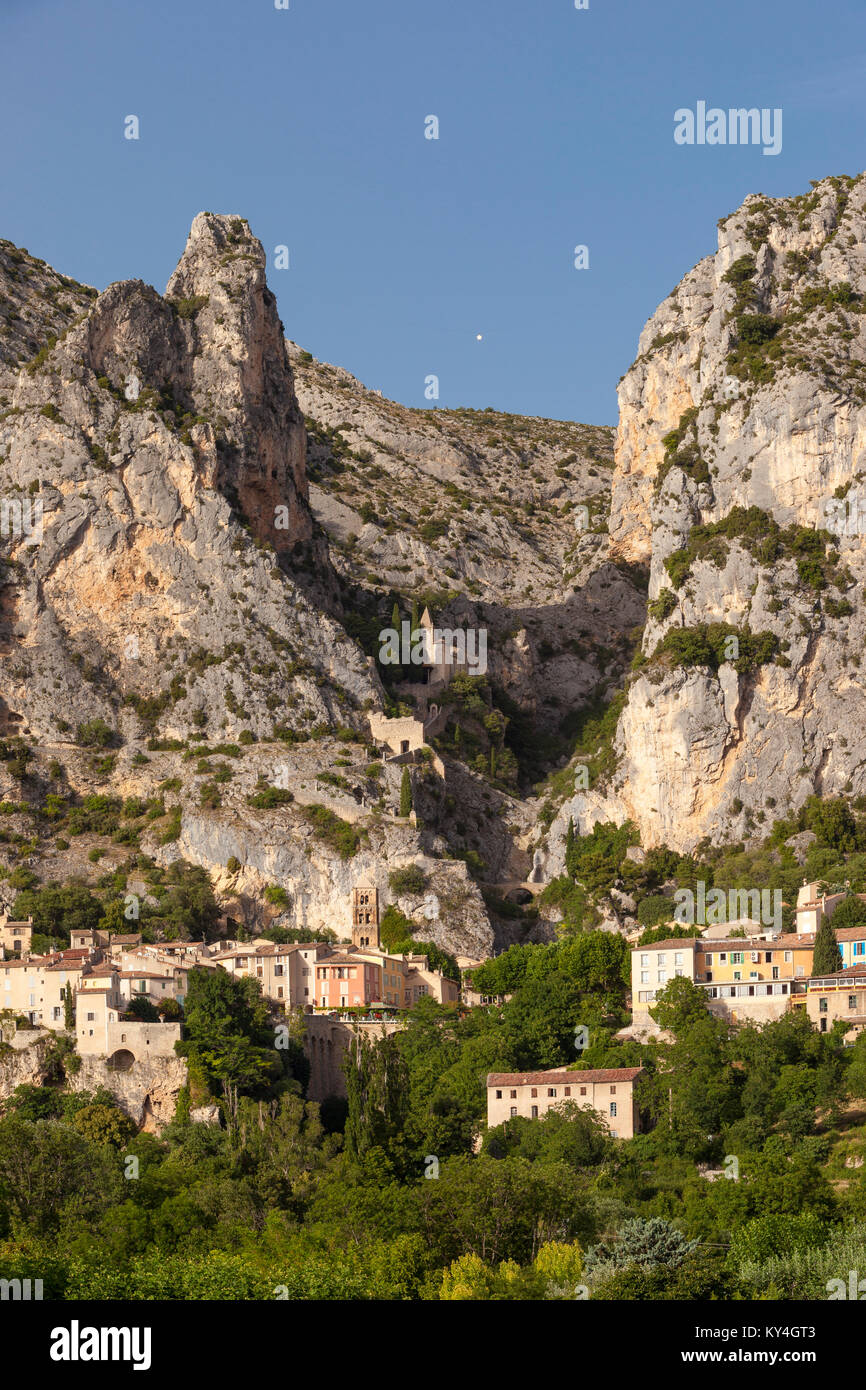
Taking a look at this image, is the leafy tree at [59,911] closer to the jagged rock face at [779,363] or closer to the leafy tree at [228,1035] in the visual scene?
the leafy tree at [228,1035]

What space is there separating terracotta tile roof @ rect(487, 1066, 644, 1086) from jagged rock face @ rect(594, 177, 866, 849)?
107 feet

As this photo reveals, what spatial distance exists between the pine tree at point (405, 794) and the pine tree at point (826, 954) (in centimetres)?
2737

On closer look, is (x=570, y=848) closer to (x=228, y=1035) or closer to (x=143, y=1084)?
(x=228, y=1035)

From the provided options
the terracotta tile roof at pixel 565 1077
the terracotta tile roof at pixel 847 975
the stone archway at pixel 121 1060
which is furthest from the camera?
the terracotta tile roof at pixel 847 975

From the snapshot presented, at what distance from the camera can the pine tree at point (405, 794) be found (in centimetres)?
11056

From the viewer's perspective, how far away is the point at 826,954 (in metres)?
87.2

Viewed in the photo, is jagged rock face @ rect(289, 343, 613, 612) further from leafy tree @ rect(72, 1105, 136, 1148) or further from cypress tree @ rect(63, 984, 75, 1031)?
leafy tree @ rect(72, 1105, 136, 1148)

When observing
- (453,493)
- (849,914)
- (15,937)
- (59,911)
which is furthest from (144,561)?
(453,493)

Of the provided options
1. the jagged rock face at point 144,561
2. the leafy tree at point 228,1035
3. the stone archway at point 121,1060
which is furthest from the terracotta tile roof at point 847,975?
the jagged rock face at point 144,561

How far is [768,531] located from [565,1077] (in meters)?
46.8

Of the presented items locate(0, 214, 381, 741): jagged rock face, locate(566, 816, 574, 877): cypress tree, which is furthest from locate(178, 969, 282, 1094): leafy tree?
locate(0, 214, 381, 741): jagged rock face

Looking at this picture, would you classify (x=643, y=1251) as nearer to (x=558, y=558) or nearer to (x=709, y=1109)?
(x=709, y=1109)

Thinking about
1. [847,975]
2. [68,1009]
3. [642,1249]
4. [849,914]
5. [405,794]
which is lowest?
[642,1249]

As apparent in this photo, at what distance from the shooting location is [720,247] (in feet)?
437
